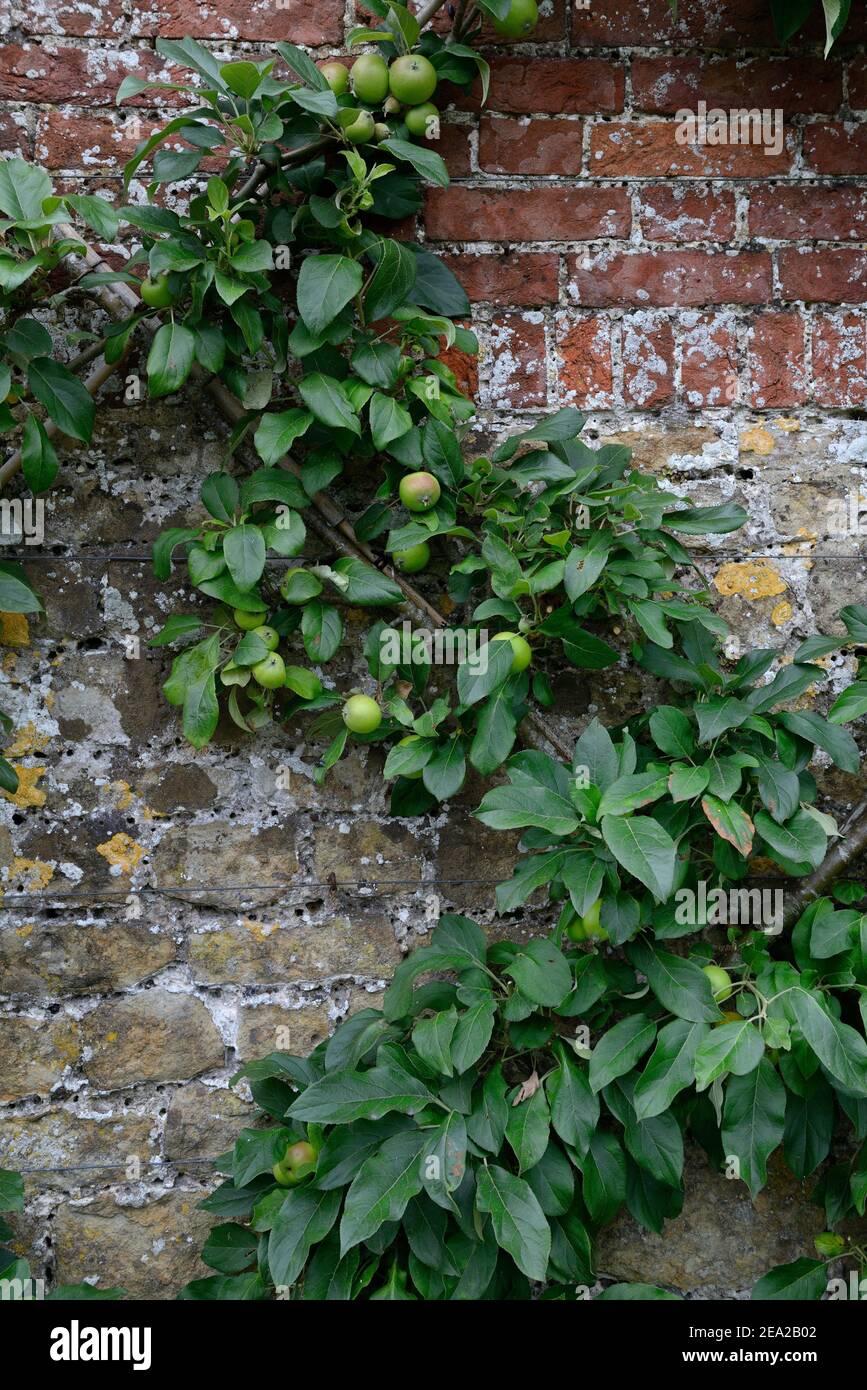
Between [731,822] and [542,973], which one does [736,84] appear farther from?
[542,973]

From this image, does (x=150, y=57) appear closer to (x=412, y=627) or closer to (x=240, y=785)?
(x=412, y=627)

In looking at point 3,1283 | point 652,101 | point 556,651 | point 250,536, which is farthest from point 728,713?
point 3,1283

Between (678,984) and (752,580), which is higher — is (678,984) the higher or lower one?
the lower one

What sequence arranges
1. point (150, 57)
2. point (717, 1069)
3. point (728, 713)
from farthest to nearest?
1. point (150, 57)
2. point (728, 713)
3. point (717, 1069)

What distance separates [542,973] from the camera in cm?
129

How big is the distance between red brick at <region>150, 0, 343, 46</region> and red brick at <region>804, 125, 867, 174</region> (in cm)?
71

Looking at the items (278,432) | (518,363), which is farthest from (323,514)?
(518,363)

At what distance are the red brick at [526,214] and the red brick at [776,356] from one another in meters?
0.25

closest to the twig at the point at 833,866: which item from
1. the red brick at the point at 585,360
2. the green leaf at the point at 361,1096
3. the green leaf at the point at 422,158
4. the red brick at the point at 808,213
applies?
the green leaf at the point at 361,1096

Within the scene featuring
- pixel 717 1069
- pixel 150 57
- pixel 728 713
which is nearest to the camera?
pixel 717 1069

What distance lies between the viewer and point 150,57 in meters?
1.46

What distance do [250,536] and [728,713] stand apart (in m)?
0.67

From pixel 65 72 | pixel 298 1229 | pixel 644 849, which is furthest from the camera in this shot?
pixel 65 72

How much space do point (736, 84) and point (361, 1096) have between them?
1520mm
